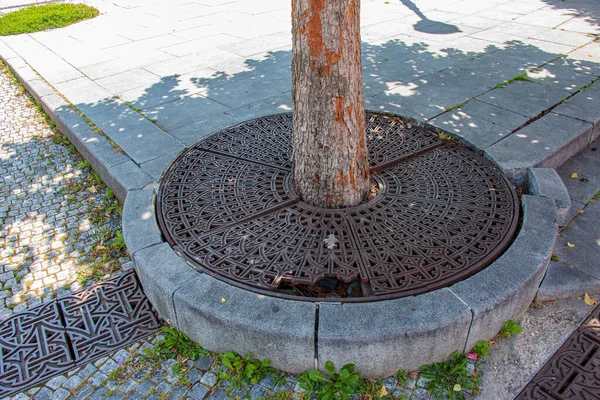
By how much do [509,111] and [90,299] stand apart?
14.9 feet

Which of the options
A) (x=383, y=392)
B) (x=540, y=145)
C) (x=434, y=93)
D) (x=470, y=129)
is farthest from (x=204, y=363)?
(x=434, y=93)

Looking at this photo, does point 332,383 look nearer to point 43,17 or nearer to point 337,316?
point 337,316

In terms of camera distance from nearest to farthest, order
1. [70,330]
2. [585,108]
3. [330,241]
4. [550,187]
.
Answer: [70,330] < [330,241] < [550,187] < [585,108]

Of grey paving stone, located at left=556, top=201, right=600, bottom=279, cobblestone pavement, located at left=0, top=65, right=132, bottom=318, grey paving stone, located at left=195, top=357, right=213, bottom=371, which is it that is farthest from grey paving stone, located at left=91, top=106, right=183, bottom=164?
grey paving stone, located at left=556, top=201, right=600, bottom=279

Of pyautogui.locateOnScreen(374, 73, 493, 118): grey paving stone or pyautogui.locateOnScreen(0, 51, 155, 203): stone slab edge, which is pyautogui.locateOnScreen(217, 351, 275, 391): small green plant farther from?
pyautogui.locateOnScreen(374, 73, 493, 118): grey paving stone

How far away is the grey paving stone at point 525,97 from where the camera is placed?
5.15 meters

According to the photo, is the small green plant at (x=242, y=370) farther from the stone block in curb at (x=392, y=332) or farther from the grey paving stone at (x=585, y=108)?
the grey paving stone at (x=585, y=108)

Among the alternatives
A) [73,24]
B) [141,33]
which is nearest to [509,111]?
[141,33]

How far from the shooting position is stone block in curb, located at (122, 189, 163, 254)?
3307 millimetres

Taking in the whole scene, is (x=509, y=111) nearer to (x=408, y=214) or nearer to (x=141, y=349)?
(x=408, y=214)

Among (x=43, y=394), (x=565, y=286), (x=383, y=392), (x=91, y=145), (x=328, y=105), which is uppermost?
(x=328, y=105)

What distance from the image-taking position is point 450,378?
8.70 feet

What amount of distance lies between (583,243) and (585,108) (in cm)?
225

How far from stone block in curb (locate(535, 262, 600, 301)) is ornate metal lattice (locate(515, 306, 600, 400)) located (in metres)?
0.26
